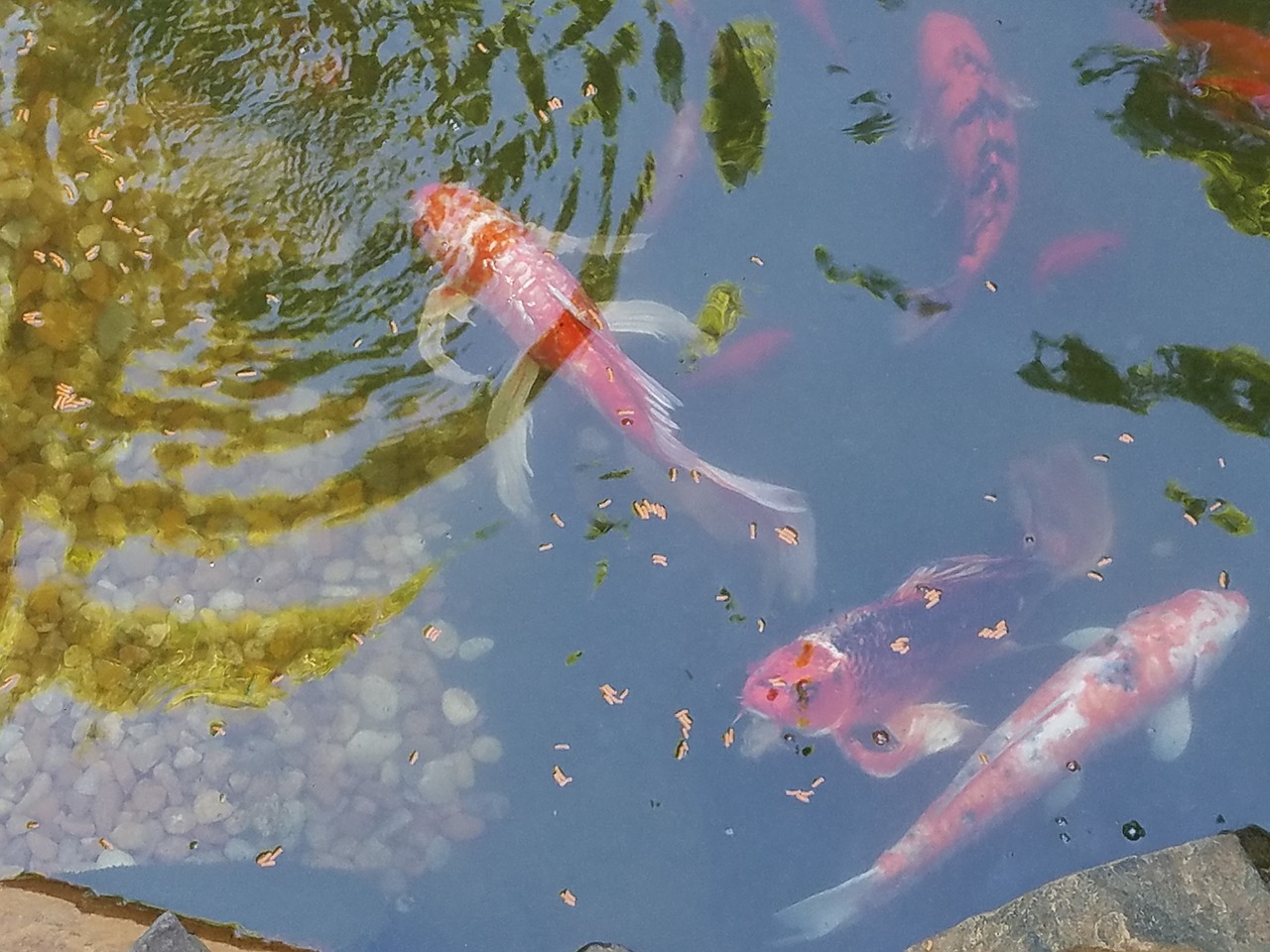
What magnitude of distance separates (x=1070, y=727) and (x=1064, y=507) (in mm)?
656

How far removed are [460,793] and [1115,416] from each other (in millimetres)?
2328

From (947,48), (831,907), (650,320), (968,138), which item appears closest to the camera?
(831,907)

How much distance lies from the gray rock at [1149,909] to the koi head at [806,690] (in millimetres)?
634

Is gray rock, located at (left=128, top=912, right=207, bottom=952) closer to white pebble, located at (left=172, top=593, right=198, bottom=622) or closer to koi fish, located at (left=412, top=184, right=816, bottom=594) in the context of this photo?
white pebble, located at (left=172, top=593, right=198, bottom=622)

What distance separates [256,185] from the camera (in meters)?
3.24

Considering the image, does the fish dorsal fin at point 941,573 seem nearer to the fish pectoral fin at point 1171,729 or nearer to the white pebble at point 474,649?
the fish pectoral fin at point 1171,729

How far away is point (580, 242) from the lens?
10.5 ft

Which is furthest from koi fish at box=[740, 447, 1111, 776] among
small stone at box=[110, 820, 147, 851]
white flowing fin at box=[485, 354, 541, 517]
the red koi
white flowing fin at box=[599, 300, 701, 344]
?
small stone at box=[110, 820, 147, 851]

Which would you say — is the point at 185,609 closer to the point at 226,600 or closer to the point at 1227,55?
the point at 226,600

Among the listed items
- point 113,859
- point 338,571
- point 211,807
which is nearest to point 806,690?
point 338,571

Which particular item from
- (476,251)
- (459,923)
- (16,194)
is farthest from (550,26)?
(459,923)

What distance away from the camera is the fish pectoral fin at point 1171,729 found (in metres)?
2.74

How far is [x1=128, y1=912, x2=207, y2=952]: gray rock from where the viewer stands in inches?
90.4

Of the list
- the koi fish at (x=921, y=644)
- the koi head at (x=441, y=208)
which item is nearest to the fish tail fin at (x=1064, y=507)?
the koi fish at (x=921, y=644)
